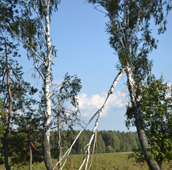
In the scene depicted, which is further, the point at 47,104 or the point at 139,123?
the point at 47,104

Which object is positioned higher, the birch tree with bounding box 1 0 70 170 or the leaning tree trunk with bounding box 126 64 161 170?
the birch tree with bounding box 1 0 70 170

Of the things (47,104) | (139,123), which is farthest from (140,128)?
(47,104)

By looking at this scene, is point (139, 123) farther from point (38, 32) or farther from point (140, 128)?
point (38, 32)

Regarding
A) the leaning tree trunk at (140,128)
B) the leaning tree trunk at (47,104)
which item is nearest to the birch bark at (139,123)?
the leaning tree trunk at (140,128)

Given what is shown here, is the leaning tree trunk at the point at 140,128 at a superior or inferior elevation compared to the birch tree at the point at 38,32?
inferior

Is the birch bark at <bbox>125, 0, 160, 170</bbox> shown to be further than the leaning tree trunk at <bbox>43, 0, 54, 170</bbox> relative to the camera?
No

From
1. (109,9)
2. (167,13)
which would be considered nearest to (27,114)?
(109,9)

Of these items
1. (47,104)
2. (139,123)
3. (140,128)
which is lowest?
(140,128)

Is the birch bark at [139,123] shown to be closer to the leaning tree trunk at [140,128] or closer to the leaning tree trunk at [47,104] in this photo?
the leaning tree trunk at [140,128]

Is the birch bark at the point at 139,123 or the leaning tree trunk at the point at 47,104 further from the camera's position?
the leaning tree trunk at the point at 47,104

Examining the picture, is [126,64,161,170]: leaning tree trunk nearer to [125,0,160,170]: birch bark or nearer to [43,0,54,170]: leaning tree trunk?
[125,0,160,170]: birch bark

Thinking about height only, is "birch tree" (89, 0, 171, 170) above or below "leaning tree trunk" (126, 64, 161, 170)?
above

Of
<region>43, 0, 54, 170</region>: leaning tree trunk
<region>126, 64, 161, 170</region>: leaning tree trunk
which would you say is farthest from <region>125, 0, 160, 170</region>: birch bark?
<region>43, 0, 54, 170</region>: leaning tree trunk

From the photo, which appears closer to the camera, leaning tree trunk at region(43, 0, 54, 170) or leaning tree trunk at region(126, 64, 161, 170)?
leaning tree trunk at region(126, 64, 161, 170)
